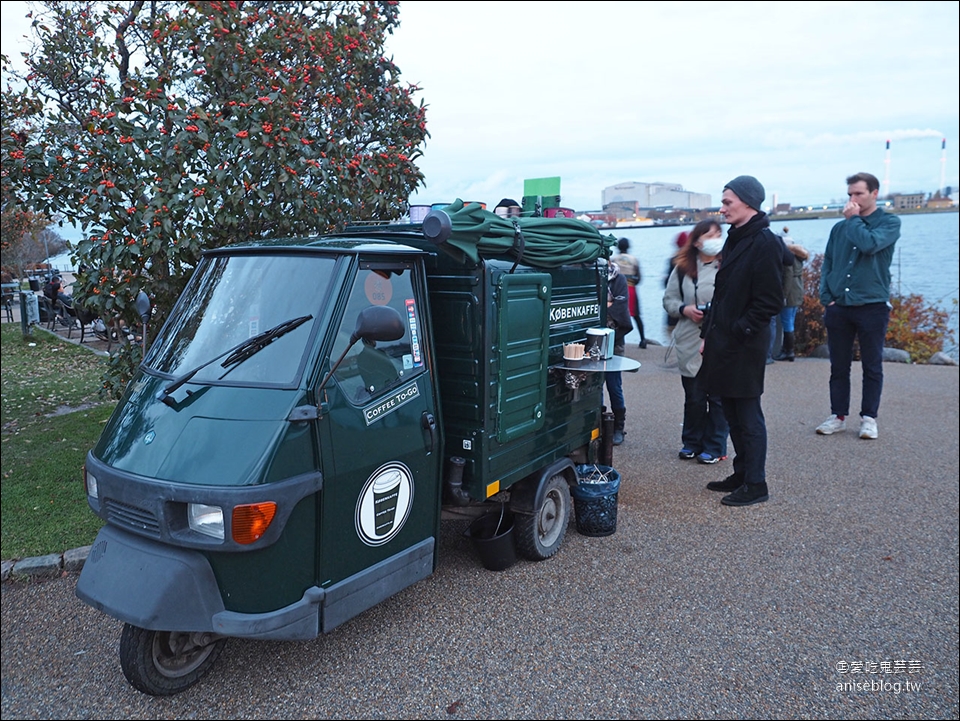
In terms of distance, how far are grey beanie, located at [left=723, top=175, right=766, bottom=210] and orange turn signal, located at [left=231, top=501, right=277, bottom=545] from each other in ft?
13.6

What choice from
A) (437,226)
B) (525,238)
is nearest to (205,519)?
(437,226)

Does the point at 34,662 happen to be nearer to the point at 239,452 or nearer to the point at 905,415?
the point at 239,452

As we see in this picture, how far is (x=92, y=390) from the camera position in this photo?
9.42 m

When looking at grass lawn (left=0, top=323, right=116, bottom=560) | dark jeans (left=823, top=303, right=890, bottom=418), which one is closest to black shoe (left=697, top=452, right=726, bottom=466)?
dark jeans (left=823, top=303, right=890, bottom=418)

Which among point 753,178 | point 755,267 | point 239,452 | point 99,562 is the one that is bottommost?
point 99,562

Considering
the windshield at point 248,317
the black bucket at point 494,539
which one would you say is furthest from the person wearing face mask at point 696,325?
the windshield at point 248,317

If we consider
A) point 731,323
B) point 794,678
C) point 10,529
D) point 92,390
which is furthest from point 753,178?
point 92,390

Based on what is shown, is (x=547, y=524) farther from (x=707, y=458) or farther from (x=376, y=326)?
(x=707, y=458)

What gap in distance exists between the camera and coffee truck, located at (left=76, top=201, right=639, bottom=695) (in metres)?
2.88

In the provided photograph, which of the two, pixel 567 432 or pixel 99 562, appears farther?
pixel 567 432

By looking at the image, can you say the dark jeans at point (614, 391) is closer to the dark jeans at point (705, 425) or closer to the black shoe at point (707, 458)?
the dark jeans at point (705, 425)

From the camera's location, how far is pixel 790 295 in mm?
10883

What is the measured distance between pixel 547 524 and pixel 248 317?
250 cm

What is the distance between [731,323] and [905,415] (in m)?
4.50
